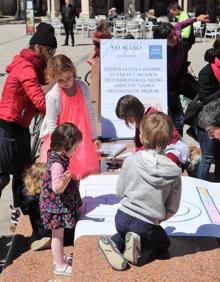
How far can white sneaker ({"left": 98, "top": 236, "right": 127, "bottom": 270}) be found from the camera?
3.10 metres

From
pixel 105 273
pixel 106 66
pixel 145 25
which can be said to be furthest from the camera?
pixel 145 25

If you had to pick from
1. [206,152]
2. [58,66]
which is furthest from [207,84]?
[58,66]

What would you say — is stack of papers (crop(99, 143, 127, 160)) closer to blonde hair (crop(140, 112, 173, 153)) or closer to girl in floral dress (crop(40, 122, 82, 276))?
girl in floral dress (crop(40, 122, 82, 276))

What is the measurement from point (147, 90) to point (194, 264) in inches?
140

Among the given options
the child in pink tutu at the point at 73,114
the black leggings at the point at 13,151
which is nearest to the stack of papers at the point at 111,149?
the child in pink tutu at the point at 73,114

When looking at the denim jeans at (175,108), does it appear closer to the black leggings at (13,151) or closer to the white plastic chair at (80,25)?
the black leggings at (13,151)

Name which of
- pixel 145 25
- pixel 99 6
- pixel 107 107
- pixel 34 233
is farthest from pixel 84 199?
pixel 99 6

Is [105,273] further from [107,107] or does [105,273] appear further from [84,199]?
[107,107]

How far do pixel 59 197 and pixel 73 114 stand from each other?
1342 millimetres

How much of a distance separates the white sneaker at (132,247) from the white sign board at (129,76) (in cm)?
334

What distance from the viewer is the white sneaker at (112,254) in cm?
310

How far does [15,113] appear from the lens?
445cm

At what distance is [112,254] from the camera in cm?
316

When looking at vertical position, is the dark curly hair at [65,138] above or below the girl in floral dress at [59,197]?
above
